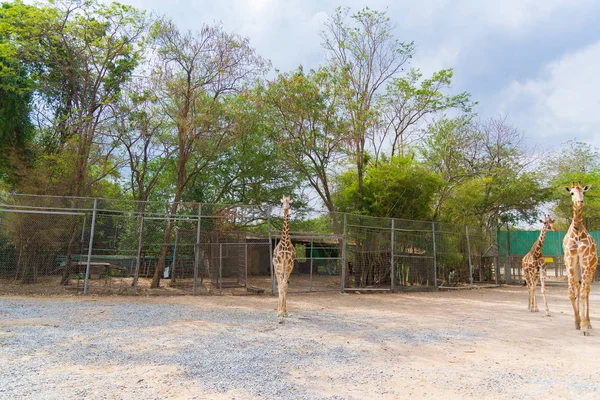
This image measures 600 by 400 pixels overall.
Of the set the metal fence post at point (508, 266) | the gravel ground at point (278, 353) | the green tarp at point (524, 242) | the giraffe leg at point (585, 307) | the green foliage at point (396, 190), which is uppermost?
the green foliage at point (396, 190)

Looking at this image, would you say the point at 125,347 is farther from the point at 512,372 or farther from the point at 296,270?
the point at 296,270

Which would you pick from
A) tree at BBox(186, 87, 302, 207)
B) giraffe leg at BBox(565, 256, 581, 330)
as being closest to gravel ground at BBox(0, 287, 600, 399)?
giraffe leg at BBox(565, 256, 581, 330)

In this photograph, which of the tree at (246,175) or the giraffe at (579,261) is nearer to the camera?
the giraffe at (579,261)

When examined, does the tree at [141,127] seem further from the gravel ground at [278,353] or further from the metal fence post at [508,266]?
the metal fence post at [508,266]

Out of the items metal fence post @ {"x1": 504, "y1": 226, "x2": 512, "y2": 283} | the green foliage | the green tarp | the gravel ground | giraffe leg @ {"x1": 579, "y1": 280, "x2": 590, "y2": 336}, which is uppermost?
the green foliage

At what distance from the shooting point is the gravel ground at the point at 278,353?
4.25 meters

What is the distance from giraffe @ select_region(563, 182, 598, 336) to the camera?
775 cm

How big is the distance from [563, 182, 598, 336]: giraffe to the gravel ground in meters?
0.51

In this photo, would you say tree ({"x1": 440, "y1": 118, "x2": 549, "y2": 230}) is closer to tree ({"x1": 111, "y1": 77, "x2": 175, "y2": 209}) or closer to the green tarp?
the green tarp

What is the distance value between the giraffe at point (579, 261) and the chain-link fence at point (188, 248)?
6.19 metres

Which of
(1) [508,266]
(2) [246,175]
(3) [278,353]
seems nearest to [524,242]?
(1) [508,266]

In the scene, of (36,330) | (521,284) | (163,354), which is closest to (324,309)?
(163,354)

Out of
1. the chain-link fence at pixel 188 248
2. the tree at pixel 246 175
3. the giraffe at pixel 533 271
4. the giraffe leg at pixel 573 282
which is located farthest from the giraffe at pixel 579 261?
the tree at pixel 246 175

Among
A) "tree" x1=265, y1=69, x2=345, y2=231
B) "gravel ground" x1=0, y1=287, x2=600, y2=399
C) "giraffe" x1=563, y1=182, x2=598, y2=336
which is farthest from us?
"tree" x1=265, y1=69, x2=345, y2=231
